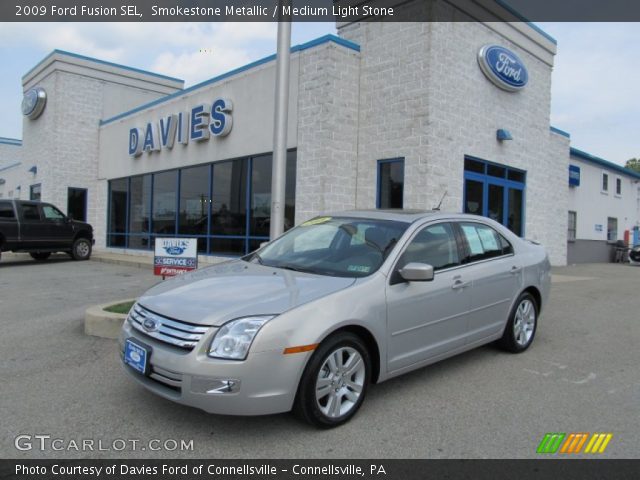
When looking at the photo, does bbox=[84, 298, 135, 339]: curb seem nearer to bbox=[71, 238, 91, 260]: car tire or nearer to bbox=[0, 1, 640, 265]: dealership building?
bbox=[0, 1, 640, 265]: dealership building

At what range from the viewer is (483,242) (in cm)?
514

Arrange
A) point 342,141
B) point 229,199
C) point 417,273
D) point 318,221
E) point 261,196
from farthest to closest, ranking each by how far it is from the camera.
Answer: point 229,199 → point 261,196 → point 342,141 → point 318,221 → point 417,273

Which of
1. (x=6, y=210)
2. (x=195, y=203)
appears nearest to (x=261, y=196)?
(x=195, y=203)

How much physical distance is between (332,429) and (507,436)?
122 centimetres

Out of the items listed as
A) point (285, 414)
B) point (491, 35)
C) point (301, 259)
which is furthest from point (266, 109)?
point (285, 414)

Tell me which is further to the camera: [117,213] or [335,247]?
[117,213]

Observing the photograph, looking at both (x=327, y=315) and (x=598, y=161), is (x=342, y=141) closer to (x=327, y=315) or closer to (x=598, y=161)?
(x=327, y=315)

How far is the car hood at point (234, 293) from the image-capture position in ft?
10.8

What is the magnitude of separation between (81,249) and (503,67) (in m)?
14.0

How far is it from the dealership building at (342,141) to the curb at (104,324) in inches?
248

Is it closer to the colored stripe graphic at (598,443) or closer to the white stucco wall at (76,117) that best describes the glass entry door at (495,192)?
the colored stripe graphic at (598,443)

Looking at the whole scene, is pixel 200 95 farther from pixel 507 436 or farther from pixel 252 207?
pixel 507 436
